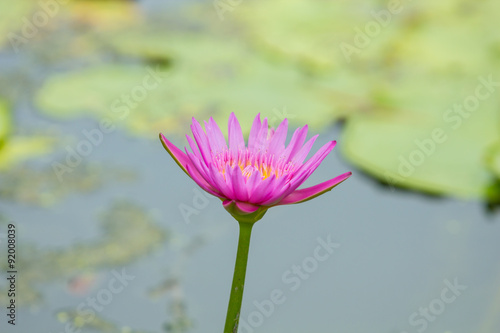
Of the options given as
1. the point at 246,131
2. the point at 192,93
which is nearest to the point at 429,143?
the point at 246,131

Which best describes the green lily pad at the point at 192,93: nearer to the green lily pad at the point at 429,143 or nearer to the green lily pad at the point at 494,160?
the green lily pad at the point at 429,143

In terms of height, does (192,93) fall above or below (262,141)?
above

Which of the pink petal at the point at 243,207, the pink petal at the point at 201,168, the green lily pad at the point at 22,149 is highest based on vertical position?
the green lily pad at the point at 22,149

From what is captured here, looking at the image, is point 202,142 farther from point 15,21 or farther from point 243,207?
point 15,21

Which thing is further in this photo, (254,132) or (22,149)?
(22,149)

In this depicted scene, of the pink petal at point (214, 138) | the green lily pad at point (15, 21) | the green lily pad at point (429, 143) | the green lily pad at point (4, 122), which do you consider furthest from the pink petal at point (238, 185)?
the green lily pad at point (15, 21)

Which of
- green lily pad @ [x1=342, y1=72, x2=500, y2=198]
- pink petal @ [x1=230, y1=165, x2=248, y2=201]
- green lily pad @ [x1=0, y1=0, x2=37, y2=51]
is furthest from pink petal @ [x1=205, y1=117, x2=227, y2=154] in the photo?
green lily pad @ [x1=0, y1=0, x2=37, y2=51]
